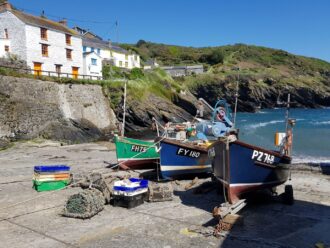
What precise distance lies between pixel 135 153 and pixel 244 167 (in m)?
6.47

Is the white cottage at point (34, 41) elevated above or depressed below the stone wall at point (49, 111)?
above

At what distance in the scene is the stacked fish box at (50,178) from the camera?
11.6m

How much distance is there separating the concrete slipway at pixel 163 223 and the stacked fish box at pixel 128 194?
21cm

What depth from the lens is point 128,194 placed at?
9750 mm

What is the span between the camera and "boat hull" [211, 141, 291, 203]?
30.3ft

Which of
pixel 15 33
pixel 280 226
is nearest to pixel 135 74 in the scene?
pixel 15 33

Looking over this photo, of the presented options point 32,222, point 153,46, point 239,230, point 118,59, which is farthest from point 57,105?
point 153,46

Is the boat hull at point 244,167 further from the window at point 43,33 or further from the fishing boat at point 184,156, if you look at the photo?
the window at point 43,33

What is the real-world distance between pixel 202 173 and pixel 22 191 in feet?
21.2

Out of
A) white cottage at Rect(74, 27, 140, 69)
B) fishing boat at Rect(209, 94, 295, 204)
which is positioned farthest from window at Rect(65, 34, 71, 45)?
fishing boat at Rect(209, 94, 295, 204)

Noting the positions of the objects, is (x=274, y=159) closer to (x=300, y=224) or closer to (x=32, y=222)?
(x=300, y=224)

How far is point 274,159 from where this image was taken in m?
9.86

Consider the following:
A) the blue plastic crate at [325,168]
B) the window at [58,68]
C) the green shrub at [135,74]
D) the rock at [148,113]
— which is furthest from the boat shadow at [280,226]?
the green shrub at [135,74]

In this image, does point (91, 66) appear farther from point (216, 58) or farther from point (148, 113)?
point (216, 58)
